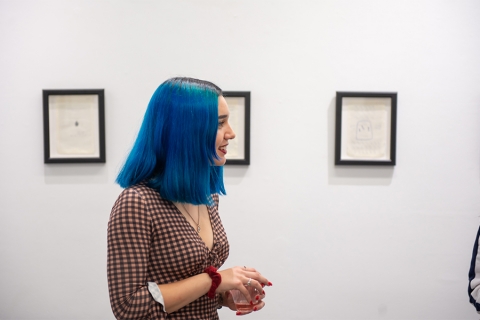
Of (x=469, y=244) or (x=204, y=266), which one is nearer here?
(x=204, y=266)

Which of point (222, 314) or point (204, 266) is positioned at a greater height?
point (204, 266)

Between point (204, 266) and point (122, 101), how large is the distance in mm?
1281

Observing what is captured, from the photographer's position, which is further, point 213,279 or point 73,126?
point 73,126

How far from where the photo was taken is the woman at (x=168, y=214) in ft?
3.42

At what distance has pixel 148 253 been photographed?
1.07 metres

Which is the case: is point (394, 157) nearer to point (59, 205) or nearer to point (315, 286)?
point (315, 286)

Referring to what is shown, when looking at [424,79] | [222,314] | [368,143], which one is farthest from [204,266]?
[424,79]

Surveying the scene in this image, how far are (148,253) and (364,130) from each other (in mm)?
1469

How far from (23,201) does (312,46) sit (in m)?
1.66

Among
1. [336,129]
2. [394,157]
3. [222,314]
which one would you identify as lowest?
[222,314]

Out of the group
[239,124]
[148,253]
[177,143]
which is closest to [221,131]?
[177,143]

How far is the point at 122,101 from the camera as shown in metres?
2.21

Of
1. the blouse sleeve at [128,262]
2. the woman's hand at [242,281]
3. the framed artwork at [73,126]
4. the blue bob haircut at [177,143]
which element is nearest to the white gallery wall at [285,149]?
the framed artwork at [73,126]

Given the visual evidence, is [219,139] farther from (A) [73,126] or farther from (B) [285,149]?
(A) [73,126]
